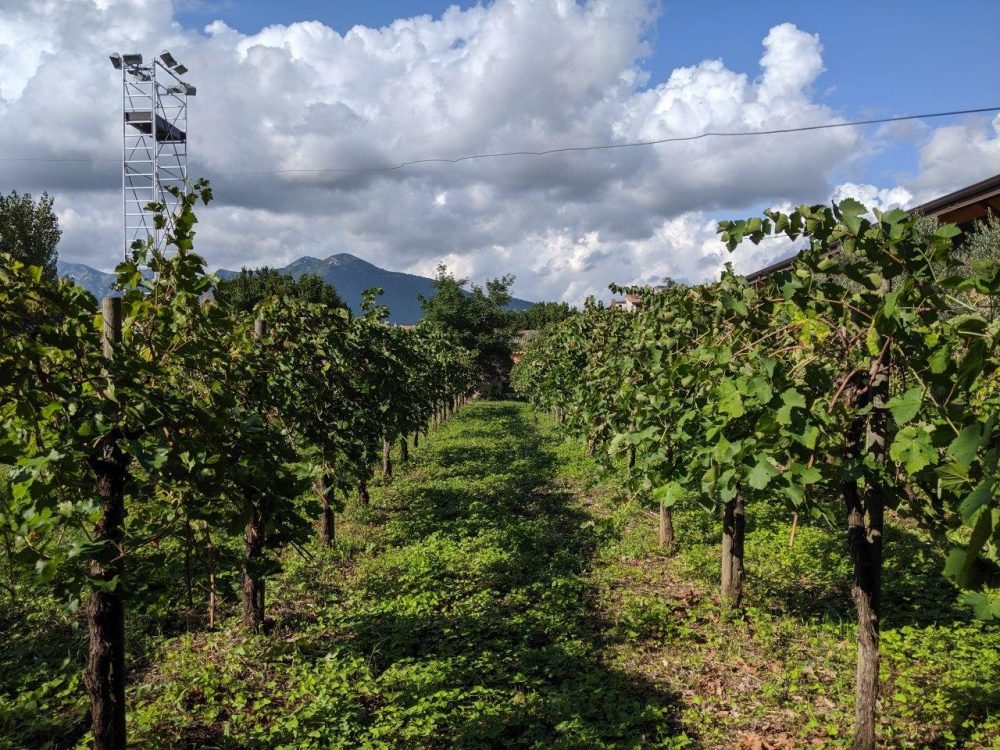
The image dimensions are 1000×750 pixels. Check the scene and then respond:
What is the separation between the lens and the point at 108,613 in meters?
3.60

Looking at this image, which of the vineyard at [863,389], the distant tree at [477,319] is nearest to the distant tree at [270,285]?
the distant tree at [477,319]

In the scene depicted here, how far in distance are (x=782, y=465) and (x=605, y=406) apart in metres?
5.24

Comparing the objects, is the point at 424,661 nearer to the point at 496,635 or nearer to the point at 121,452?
the point at 496,635

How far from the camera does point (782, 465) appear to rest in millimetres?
3432

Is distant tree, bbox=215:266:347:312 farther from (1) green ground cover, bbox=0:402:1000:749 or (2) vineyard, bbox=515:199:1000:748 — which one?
(2) vineyard, bbox=515:199:1000:748

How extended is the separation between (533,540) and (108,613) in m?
7.04

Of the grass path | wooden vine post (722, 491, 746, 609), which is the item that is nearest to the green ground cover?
the grass path

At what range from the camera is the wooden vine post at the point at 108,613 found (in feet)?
11.4

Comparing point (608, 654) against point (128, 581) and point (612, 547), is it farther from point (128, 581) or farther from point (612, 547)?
point (128, 581)

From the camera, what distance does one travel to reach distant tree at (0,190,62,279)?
3312 cm

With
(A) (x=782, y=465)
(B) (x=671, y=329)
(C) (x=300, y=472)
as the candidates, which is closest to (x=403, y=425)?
(B) (x=671, y=329)

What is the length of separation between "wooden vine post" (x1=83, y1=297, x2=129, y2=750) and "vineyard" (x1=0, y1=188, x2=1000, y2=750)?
0.06 ft

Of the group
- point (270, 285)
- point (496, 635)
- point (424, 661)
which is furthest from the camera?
point (270, 285)

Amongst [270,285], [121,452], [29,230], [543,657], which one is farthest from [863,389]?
[270,285]
